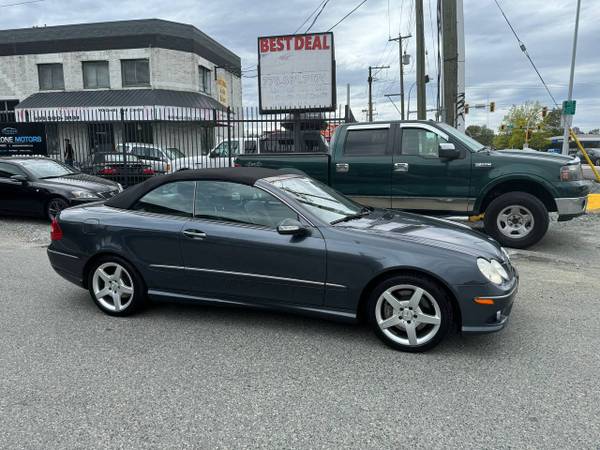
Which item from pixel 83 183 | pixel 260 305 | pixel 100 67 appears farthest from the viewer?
pixel 100 67

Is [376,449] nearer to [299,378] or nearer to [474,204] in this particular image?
[299,378]

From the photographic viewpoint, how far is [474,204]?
775 cm

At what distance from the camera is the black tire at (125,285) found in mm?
4641

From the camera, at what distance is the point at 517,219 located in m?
7.52

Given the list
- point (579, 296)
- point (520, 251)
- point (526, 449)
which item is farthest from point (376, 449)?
point (520, 251)

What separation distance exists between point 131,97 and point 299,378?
28.5 m

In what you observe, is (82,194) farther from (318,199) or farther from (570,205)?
(570,205)

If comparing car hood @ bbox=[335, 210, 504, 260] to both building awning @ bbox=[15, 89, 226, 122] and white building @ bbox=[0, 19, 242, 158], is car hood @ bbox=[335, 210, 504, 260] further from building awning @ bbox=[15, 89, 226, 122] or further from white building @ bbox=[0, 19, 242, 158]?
white building @ bbox=[0, 19, 242, 158]

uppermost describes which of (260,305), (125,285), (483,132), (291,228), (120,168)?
(483,132)

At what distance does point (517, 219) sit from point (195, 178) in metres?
5.16

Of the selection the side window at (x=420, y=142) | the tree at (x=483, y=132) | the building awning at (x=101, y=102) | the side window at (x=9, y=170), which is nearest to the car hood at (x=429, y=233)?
the side window at (x=420, y=142)

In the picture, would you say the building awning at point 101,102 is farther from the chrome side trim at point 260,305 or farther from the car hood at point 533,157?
the chrome side trim at point 260,305

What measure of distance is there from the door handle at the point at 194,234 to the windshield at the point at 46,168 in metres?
Answer: 7.37

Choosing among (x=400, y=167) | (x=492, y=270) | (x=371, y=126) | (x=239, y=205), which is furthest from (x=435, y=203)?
(x=239, y=205)
